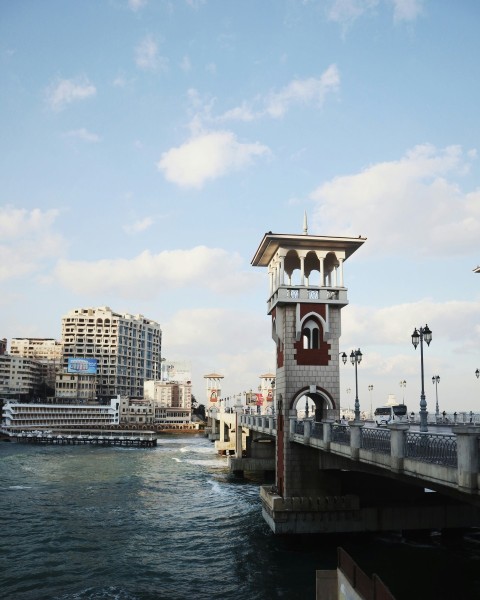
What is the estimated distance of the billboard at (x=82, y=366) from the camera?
17150cm

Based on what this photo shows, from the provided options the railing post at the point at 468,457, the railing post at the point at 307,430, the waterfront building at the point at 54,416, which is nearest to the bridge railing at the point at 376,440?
the railing post at the point at 468,457

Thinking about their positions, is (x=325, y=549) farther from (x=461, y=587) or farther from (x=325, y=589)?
(x=325, y=589)

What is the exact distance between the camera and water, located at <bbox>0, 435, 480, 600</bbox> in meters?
25.8

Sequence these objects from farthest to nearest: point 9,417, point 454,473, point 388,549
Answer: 1. point 9,417
2. point 388,549
3. point 454,473

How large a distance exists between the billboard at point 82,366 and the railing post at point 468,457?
544ft

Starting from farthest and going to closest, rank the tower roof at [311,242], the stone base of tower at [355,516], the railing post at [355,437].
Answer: the tower roof at [311,242]
the stone base of tower at [355,516]
the railing post at [355,437]

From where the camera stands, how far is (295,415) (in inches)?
1383

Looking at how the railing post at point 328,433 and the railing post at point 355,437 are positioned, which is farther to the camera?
the railing post at point 328,433

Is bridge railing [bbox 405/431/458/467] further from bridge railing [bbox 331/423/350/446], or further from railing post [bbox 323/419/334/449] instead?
railing post [bbox 323/419/334/449]

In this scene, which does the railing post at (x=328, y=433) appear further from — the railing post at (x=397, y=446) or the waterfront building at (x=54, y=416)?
the waterfront building at (x=54, y=416)

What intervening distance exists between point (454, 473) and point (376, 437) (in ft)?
20.4

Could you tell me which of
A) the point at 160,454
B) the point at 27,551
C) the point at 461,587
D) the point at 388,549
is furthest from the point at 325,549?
the point at 160,454

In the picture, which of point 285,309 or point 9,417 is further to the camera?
point 9,417

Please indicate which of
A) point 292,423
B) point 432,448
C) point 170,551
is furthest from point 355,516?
point 432,448
